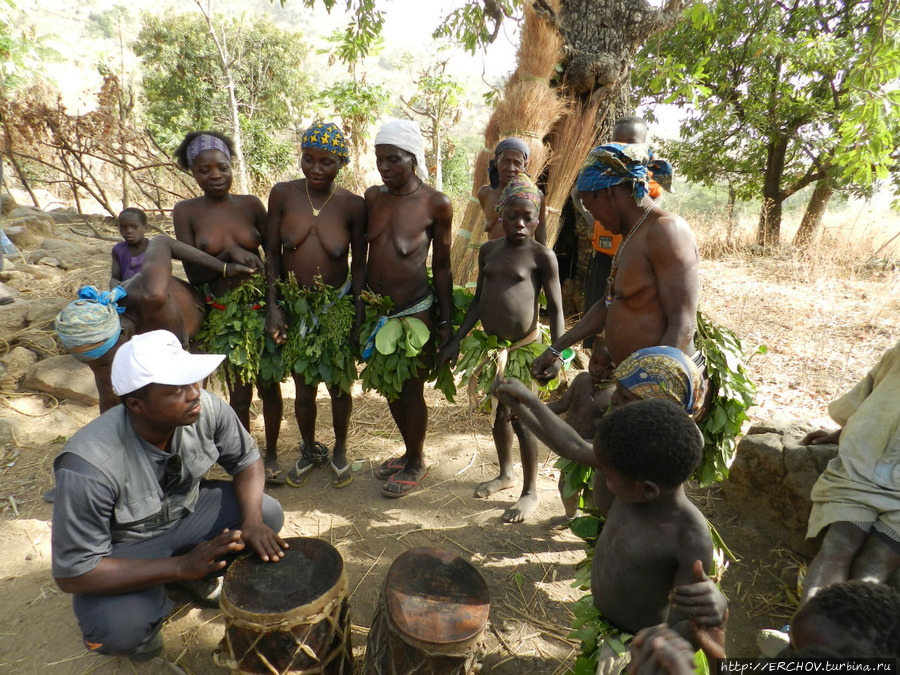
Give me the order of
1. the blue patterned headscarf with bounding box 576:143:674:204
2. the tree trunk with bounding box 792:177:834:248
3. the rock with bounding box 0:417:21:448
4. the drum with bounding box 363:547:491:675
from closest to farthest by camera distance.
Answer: the drum with bounding box 363:547:491:675, the blue patterned headscarf with bounding box 576:143:674:204, the rock with bounding box 0:417:21:448, the tree trunk with bounding box 792:177:834:248

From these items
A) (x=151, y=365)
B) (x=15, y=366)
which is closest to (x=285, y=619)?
(x=151, y=365)

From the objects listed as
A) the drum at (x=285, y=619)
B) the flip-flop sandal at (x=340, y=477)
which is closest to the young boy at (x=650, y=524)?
the drum at (x=285, y=619)

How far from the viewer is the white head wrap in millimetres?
2891

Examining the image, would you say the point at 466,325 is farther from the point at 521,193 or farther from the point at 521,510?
the point at 521,510

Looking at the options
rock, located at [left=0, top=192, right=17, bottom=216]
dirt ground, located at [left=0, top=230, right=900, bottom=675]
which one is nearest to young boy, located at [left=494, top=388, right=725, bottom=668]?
dirt ground, located at [left=0, top=230, right=900, bottom=675]

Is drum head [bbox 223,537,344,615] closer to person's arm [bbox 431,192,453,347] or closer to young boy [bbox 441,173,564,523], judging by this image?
young boy [bbox 441,173,564,523]

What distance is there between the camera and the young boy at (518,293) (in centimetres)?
294

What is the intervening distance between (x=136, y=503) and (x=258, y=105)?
15448mm

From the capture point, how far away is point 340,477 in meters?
3.52

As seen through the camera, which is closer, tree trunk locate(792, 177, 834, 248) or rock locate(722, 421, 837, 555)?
rock locate(722, 421, 837, 555)

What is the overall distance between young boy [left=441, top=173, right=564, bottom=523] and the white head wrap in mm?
612

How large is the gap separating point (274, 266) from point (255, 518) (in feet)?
5.46

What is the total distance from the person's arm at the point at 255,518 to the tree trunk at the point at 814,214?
10.7 m

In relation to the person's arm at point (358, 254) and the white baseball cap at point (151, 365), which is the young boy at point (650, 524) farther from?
the person's arm at point (358, 254)
